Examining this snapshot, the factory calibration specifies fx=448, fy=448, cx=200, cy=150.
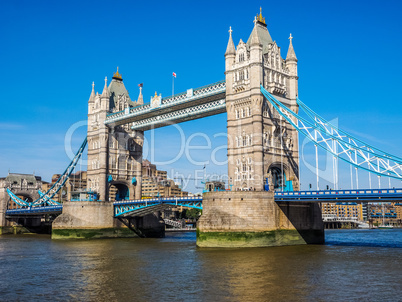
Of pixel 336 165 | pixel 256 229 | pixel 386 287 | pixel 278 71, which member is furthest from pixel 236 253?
pixel 278 71

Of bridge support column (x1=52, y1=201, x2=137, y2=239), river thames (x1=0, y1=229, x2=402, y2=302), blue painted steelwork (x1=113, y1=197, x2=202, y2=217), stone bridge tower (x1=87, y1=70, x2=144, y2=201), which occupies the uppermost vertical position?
stone bridge tower (x1=87, y1=70, x2=144, y2=201)

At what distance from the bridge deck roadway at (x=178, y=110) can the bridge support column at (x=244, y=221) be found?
14430mm

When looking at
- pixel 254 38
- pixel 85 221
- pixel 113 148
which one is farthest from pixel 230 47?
pixel 85 221

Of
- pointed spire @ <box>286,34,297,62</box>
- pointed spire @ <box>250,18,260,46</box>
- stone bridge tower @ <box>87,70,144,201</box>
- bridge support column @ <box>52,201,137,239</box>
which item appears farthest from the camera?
stone bridge tower @ <box>87,70,144,201</box>

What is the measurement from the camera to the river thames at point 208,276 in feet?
69.2

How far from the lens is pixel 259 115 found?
48938 millimetres

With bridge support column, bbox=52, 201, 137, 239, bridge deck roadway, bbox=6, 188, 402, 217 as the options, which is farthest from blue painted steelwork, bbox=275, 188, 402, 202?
bridge support column, bbox=52, 201, 137, 239

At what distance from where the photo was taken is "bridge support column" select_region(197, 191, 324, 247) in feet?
140

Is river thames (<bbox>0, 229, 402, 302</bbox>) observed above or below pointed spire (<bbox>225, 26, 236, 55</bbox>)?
below

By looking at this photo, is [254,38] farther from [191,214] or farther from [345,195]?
[191,214]

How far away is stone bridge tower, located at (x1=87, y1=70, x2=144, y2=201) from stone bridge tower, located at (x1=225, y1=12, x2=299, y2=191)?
2482 centimetres

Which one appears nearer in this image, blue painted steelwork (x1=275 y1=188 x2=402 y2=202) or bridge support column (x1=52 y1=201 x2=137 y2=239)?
blue painted steelwork (x1=275 y1=188 x2=402 y2=202)

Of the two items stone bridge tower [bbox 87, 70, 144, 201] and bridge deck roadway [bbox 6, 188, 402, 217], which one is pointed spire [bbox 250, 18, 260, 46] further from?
stone bridge tower [bbox 87, 70, 144, 201]

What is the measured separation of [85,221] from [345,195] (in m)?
38.4
